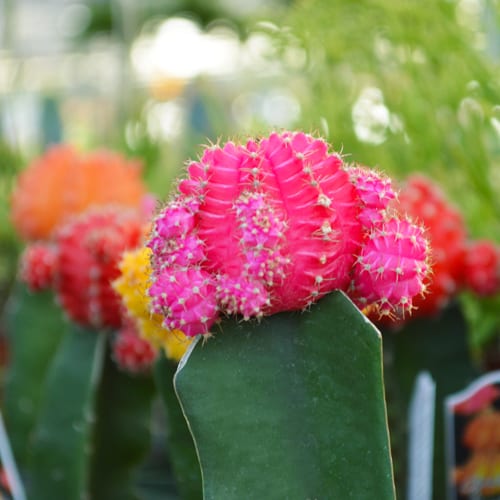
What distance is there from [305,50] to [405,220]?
0.58 m

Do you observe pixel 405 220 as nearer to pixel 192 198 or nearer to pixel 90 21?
pixel 192 198

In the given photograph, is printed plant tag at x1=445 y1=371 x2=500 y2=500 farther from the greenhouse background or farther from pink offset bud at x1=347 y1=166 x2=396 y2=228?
pink offset bud at x1=347 y1=166 x2=396 y2=228

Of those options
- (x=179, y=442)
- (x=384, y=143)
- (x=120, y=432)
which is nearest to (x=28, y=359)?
(x=120, y=432)

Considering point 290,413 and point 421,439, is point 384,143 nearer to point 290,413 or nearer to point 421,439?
point 421,439

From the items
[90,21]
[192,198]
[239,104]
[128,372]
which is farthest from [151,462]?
[90,21]

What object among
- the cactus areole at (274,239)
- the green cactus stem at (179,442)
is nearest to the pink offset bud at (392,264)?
the cactus areole at (274,239)

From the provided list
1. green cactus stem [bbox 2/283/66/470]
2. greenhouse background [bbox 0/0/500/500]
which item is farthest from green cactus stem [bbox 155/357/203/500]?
green cactus stem [bbox 2/283/66/470]

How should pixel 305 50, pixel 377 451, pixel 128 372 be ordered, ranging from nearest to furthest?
pixel 377 451 < pixel 128 372 < pixel 305 50

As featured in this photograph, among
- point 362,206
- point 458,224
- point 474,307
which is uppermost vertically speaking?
point 362,206

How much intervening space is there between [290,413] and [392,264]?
7 cm

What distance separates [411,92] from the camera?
791 mm

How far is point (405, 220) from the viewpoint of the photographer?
0.32m

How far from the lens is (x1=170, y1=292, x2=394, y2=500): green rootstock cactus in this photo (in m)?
0.30

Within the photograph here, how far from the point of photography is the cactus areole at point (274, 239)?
11.9 inches
